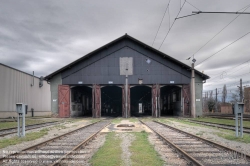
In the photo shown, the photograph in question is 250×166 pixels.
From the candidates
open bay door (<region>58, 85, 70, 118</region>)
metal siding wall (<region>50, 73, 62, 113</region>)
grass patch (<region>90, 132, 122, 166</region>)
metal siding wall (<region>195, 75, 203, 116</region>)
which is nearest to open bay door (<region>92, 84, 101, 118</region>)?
open bay door (<region>58, 85, 70, 118</region>)

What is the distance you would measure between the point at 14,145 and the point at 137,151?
4.87 metres

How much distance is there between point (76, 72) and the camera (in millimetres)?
34656

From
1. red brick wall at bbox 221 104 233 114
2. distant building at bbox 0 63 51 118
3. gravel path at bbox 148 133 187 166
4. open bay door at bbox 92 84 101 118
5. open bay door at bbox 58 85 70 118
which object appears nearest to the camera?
gravel path at bbox 148 133 187 166

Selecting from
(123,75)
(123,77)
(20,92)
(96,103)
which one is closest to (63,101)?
(96,103)

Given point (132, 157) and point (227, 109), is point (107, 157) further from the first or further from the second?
point (227, 109)

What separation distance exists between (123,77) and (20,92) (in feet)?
54.1

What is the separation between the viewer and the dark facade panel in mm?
34438

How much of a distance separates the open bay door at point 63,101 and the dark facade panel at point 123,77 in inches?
39.9

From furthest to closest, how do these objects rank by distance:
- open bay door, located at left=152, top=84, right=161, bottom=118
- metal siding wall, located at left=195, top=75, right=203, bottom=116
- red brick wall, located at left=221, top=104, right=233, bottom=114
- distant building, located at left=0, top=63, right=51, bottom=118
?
red brick wall, located at left=221, top=104, right=233, bottom=114, metal siding wall, located at left=195, top=75, right=203, bottom=116, open bay door, located at left=152, top=84, right=161, bottom=118, distant building, located at left=0, top=63, right=51, bottom=118

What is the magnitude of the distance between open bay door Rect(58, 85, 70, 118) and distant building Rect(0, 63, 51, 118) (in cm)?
700

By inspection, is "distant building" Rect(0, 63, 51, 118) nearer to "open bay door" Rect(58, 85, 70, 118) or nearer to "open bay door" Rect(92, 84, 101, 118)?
"open bay door" Rect(58, 85, 70, 118)

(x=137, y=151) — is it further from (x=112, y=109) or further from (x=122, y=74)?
(x=112, y=109)

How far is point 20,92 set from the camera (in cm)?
3872

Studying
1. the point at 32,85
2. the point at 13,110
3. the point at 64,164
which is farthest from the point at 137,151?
the point at 32,85
